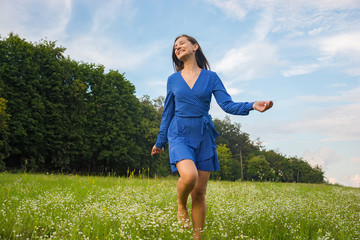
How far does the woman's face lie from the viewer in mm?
4012

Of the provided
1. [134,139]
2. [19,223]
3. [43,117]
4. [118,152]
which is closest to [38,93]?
[43,117]

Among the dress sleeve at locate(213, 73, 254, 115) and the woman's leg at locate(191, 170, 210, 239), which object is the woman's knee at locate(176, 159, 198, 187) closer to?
the woman's leg at locate(191, 170, 210, 239)

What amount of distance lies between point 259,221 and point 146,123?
2631cm

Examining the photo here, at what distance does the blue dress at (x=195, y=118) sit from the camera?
3500mm

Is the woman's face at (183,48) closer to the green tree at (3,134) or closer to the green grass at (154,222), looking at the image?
the green grass at (154,222)

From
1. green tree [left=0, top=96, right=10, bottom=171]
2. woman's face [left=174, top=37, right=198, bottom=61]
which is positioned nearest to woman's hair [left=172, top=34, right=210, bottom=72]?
woman's face [left=174, top=37, right=198, bottom=61]

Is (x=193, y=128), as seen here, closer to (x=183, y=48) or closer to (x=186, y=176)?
(x=186, y=176)

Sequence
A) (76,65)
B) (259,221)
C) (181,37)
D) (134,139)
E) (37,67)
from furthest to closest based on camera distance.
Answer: (134,139)
(76,65)
(37,67)
(259,221)
(181,37)

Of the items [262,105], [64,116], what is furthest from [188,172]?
[64,116]

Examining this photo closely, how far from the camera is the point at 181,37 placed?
420cm

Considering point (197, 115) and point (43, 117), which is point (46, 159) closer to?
point (43, 117)

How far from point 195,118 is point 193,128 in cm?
13

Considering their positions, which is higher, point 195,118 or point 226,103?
point 226,103

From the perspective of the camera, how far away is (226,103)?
3684 millimetres
